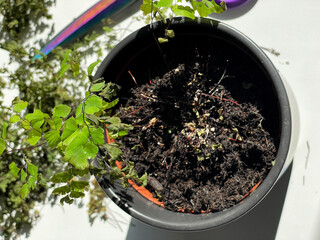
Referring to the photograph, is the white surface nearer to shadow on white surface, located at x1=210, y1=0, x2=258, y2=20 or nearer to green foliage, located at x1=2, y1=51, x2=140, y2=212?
shadow on white surface, located at x1=210, y1=0, x2=258, y2=20

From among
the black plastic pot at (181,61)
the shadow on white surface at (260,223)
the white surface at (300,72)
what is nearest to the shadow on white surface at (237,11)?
the white surface at (300,72)

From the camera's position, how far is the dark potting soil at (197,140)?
0.95 metres

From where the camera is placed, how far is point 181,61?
98 cm

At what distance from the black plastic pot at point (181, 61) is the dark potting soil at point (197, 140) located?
1.3 inches

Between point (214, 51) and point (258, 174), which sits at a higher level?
point (214, 51)

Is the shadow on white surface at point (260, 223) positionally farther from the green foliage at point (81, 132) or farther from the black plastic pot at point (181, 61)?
the green foliage at point (81, 132)

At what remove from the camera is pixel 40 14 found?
4.57ft

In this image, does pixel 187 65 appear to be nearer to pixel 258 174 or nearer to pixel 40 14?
pixel 258 174

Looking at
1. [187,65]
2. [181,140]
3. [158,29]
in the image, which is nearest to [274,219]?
[181,140]

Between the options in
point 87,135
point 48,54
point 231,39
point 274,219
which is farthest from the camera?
point 48,54

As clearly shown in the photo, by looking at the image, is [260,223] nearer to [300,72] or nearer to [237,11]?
[300,72]

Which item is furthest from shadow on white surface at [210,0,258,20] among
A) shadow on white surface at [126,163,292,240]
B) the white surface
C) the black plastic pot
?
shadow on white surface at [126,163,292,240]

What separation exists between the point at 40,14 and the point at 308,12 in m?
0.85

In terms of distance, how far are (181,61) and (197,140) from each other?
190 mm
